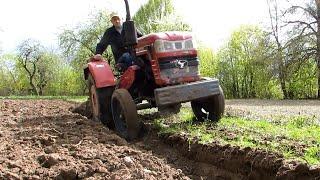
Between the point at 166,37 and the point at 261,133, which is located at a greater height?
the point at 166,37

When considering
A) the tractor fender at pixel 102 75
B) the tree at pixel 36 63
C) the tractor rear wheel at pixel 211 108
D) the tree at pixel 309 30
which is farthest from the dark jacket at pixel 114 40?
the tree at pixel 36 63

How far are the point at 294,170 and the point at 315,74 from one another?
27.4 metres

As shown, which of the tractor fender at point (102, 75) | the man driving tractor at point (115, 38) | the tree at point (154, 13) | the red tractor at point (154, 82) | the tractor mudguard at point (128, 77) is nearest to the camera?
the red tractor at point (154, 82)

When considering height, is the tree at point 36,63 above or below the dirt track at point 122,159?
above

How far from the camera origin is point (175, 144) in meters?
7.01

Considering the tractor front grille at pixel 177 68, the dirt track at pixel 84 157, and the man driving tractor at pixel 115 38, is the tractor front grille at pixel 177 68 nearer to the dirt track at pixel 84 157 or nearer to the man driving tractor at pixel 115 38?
the dirt track at pixel 84 157

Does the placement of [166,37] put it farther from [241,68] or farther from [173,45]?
[241,68]

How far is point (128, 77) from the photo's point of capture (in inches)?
325

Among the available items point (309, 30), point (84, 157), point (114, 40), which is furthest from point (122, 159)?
point (309, 30)

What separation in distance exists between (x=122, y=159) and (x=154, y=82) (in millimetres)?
2730

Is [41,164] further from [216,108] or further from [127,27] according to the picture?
[216,108]

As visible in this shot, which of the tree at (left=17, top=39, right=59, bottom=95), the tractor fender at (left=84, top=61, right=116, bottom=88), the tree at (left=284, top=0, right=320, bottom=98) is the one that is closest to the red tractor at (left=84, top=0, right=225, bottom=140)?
the tractor fender at (left=84, top=61, right=116, bottom=88)

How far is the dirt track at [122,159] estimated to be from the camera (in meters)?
5.00

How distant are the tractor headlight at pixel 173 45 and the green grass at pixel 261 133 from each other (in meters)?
1.29
